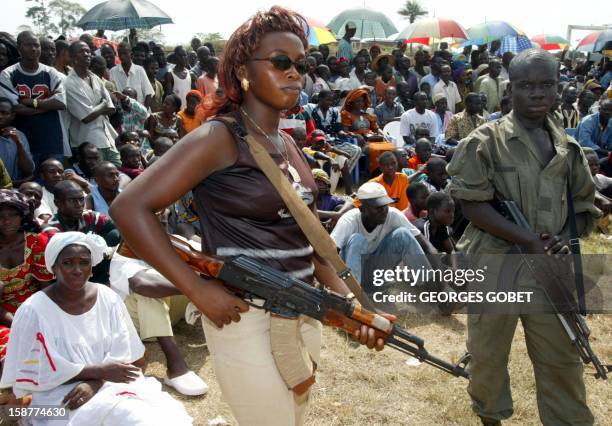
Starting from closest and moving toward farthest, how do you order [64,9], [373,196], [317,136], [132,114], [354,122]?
[373,196], [132,114], [317,136], [354,122], [64,9]

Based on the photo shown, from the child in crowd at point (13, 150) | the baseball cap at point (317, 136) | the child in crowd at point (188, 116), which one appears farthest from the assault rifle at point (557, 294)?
the baseball cap at point (317, 136)

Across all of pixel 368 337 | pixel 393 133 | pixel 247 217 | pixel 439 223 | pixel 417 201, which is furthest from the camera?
pixel 393 133

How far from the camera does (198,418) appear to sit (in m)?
3.50

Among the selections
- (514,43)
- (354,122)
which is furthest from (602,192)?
(514,43)

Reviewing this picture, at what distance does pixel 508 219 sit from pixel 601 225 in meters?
5.14

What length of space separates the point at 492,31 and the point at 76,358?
13912 mm

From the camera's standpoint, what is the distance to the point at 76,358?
2.88m

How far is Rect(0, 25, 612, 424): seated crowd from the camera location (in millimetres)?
2885

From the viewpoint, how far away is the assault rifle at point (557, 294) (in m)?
2.65

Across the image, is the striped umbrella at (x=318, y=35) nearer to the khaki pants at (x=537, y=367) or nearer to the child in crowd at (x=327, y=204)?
the child in crowd at (x=327, y=204)

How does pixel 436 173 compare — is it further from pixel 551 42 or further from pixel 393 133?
pixel 551 42

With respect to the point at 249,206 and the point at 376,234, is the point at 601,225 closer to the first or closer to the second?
the point at 376,234

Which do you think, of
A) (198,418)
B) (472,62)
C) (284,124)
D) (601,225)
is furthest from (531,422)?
(472,62)

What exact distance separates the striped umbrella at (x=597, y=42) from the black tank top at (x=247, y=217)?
708 inches
